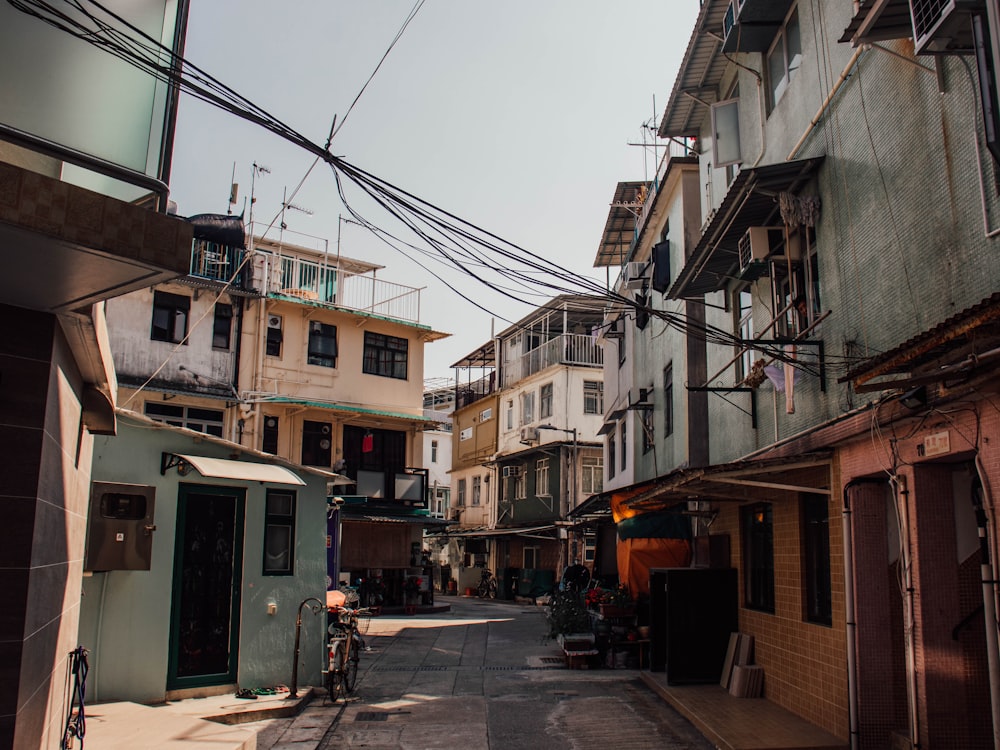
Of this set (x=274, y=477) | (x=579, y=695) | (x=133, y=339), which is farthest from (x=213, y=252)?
(x=579, y=695)

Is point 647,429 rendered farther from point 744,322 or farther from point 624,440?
point 744,322

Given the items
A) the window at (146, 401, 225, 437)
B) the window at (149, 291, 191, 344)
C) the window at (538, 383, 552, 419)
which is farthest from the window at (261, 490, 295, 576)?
the window at (538, 383, 552, 419)

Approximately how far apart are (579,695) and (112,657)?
626 centimetres

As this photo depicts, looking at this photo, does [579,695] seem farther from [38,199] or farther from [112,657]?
[38,199]

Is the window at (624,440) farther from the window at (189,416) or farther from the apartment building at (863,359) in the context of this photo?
the window at (189,416)

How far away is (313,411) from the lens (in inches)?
1087

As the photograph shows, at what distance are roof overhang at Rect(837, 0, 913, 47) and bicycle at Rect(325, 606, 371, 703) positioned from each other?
31.2ft

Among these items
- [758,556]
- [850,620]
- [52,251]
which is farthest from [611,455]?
[52,251]

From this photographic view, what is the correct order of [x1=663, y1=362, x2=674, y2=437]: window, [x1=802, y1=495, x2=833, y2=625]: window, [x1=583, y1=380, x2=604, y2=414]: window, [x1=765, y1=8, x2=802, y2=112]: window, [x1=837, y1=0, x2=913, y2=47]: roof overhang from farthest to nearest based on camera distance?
1. [x1=583, y1=380, x2=604, y2=414]: window
2. [x1=663, y1=362, x2=674, y2=437]: window
3. [x1=765, y1=8, x2=802, y2=112]: window
4. [x1=802, y1=495, x2=833, y2=625]: window
5. [x1=837, y1=0, x2=913, y2=47]: roof overhang

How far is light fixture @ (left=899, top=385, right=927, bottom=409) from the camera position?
697cm

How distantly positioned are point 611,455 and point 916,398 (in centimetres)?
1988

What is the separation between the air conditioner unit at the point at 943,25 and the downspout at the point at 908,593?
3582 millimetres

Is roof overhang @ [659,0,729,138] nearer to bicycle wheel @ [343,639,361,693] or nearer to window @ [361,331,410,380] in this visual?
→ bicycle wheel @ [343,639,361,693]

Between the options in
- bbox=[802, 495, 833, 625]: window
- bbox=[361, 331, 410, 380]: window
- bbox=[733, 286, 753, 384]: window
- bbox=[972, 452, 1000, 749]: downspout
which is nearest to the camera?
bbox=[972, 452, 1000, 749]: downspout
